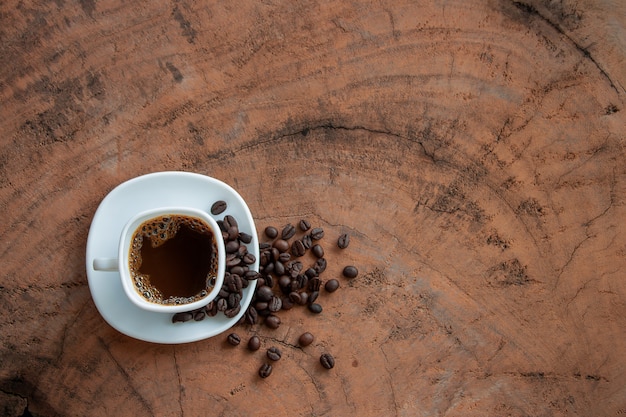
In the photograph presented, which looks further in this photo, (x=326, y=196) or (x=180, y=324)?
(x=326, y=196)

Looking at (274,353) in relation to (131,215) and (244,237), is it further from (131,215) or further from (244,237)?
(131,215)

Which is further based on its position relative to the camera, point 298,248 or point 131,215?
point 298,248

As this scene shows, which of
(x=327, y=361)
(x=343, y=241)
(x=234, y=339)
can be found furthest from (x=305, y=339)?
(x=343, y=241)

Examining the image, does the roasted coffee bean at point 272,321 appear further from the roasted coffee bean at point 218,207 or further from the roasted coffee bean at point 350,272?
the roasted coffee bean at point 218,207

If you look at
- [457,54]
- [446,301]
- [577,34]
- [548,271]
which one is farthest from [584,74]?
[446,301]

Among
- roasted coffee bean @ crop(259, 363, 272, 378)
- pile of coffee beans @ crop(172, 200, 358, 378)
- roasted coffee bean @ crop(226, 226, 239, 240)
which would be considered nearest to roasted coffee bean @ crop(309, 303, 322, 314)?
pile of coffee beans @ crop(172, 200, 358, 378)

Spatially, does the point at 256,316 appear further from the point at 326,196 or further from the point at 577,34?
the point at 577,34
